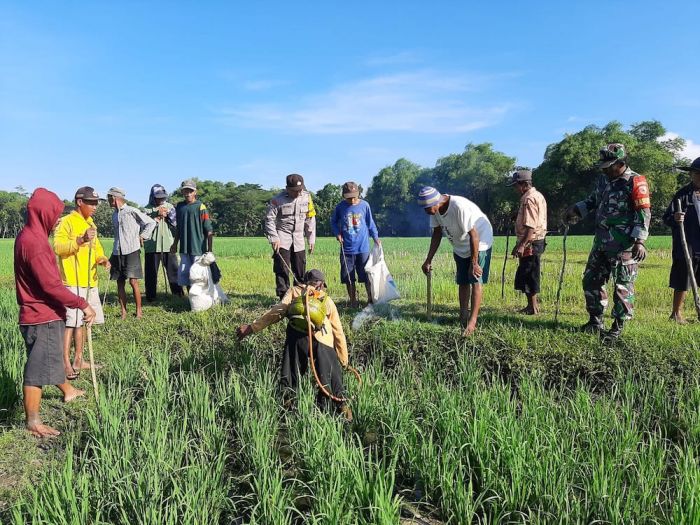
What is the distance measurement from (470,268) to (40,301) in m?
3.87

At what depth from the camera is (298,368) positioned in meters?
3.88

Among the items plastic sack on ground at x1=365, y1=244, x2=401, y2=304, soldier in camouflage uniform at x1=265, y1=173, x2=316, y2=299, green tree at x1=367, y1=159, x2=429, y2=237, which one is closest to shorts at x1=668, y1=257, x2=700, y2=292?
plastic sack on ground at x1=365, y1=244, x2=401, y2=304

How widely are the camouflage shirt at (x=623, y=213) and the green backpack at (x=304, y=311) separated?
2648 millimetres

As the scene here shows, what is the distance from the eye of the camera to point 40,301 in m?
3.64

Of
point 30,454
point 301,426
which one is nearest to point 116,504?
point 301,426

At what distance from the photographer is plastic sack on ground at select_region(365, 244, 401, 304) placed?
6148mm

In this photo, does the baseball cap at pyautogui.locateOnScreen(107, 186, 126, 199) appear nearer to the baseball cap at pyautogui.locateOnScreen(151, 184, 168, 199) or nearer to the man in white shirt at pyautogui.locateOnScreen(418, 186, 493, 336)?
the baseball cap at pyautogui.locateOnScreen(151, 184, 168, 199)

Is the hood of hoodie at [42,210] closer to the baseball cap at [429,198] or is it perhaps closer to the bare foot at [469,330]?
the baseball cap at [429,198]

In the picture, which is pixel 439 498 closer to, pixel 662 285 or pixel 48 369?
pixel 48 369

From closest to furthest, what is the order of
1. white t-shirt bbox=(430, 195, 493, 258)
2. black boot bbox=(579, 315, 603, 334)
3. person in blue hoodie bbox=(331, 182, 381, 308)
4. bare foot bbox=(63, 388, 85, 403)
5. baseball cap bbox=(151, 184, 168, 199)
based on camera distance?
bare foot bbox=(63, 388, 85, 403) < black boot bbox=(579, 315, 603, 334) < white t-shirt bbox=(430, 195, 493, 258) < person in blue hoodie bbox=(331, 182, 381, 308) < baseball cap bbox=(151, 184, 168, 199)

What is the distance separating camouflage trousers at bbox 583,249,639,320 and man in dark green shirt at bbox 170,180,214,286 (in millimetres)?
4668

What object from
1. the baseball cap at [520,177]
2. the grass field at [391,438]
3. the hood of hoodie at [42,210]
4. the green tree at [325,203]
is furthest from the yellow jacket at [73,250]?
the green tree at [325,203]

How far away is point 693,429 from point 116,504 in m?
3.35

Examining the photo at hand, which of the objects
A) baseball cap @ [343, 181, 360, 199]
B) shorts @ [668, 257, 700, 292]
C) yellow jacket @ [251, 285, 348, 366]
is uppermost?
baseball cap @ [343, 181, 360, 199]
